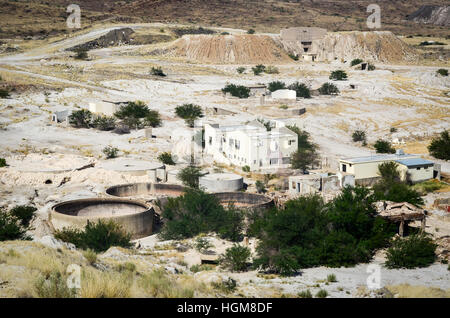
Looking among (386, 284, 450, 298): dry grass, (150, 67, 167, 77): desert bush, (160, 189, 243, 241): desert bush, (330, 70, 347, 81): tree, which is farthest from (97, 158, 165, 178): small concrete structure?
(330, 70, 347, 81): tree

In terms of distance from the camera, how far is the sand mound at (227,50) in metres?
114

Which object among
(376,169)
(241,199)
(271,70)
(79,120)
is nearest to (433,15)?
(271,70)

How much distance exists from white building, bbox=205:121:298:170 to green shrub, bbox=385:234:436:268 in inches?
859

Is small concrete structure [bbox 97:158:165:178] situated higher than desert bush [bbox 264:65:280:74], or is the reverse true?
desert bush [bbox 264:65:280:74]

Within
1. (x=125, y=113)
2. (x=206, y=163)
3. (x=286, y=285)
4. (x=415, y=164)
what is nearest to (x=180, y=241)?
(x=286, y=285)

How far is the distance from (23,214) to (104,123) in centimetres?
2722

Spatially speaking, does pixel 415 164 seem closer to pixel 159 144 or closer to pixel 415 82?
pixel 159 144

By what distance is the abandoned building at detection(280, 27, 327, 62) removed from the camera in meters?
126

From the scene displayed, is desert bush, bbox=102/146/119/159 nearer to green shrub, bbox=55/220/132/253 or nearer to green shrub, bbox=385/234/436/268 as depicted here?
green shrub, bbox=55/220/132/253

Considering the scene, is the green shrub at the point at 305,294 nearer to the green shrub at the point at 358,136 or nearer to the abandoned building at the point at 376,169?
the abandoned building at the point at 376,169

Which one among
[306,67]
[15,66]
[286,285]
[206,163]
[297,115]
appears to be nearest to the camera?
[286,285]

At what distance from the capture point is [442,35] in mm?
158250

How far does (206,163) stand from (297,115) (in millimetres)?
22973

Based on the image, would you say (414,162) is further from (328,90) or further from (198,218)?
(328,90)
